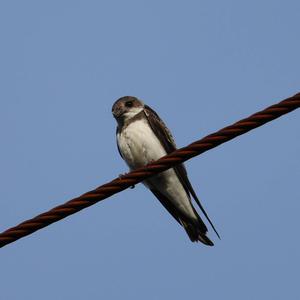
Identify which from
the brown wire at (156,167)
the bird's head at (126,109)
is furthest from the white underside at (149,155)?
the brown wire at (156,167)

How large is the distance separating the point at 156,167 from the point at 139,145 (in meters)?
2.89

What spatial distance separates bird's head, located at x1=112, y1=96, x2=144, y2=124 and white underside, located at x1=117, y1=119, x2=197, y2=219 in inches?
11.3

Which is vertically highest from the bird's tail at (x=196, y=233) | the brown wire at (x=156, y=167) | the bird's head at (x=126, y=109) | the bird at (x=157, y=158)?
the bird's head at (x=126, y=109)

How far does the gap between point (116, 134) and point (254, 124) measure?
12.5 ft

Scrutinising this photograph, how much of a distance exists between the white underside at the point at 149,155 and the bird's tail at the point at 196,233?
99 mm

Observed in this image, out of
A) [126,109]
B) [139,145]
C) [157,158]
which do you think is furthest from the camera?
[126,109]

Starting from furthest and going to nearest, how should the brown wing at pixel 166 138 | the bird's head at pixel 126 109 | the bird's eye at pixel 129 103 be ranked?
the bird's eye at pixel 129 103
the bird's head at pixel 126 109
the brown wing at pixel 166 138

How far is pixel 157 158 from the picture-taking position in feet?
24.4

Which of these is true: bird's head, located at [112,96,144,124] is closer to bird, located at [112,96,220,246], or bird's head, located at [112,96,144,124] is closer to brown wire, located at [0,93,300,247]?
bird, located at [112,96,220,246]

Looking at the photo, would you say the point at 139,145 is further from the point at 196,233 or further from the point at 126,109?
the point at 196,233

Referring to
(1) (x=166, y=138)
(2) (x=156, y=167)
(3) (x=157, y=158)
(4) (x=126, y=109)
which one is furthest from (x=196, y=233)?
(2) (x=156, y=167)

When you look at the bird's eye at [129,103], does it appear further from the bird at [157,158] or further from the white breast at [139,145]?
the white breast at [139,145]

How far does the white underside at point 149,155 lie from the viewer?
734 cm

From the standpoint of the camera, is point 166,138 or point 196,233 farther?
point 166,138
